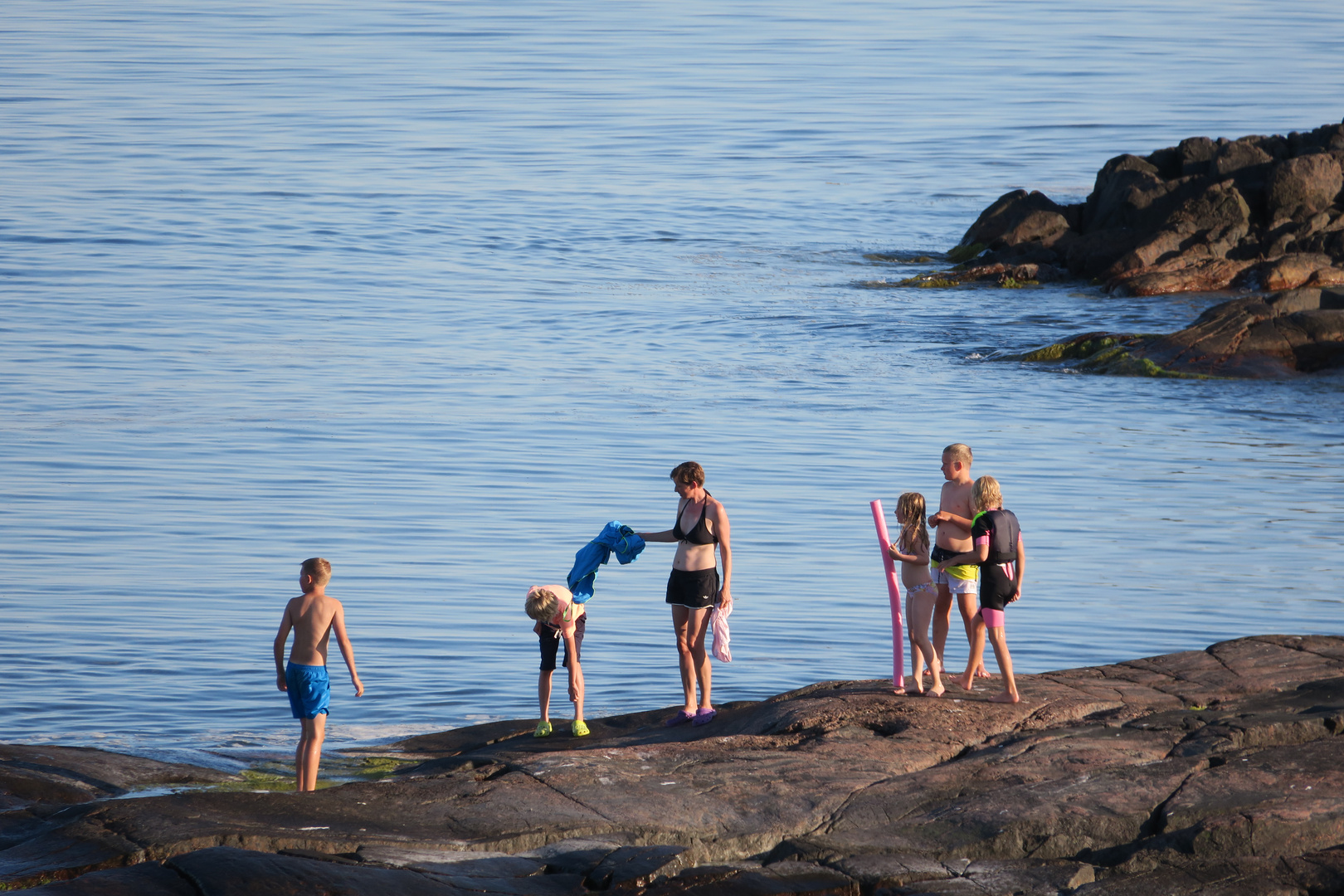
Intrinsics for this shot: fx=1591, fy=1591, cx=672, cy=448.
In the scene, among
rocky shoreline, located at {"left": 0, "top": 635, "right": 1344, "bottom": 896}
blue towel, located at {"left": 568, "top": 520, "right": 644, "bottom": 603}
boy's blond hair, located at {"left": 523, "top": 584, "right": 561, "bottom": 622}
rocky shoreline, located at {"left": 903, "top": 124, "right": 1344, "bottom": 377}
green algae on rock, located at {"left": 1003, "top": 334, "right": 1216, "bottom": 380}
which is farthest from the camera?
green algae on rock, located at {"left": 1003, "top": 334, "right": 1216, "bottom": 380}

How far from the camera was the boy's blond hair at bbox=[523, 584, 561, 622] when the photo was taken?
36.2 ft

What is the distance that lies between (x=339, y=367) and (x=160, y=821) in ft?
77.3

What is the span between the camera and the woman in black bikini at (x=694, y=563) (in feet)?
34.9

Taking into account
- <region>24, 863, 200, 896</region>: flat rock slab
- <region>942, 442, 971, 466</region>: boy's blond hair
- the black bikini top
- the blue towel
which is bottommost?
<region>24, 863, 200, 896</region>: flat rock slab

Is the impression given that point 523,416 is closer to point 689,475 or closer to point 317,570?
point 689,475

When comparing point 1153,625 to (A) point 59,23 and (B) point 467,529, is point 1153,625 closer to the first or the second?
(B) point 467,529

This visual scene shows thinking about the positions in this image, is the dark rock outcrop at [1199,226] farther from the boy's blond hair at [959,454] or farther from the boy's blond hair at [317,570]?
the boy's blond hair at [317,570]

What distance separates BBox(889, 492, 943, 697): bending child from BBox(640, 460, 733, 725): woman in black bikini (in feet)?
3.81

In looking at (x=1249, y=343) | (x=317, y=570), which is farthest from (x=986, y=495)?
(x=1249, y=343)

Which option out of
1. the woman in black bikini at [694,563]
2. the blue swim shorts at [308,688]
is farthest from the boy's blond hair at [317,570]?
the woman in black bikini at [694,563]

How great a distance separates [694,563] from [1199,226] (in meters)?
30.2

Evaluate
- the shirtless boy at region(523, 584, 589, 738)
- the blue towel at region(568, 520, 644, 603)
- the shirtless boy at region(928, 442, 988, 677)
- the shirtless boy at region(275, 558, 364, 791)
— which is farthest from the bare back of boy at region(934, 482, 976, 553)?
the shirtless boy at region(275, 558, 364, 791)

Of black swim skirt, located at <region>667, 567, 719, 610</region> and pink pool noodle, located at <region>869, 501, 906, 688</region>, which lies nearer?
pink pool noodle, located at <region>869, 501, 906, 688</region>

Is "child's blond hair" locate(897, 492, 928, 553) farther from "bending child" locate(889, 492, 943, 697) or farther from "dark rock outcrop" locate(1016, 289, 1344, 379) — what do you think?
"dark rock outcrop" locate(1016, 289, 1344, 379)
